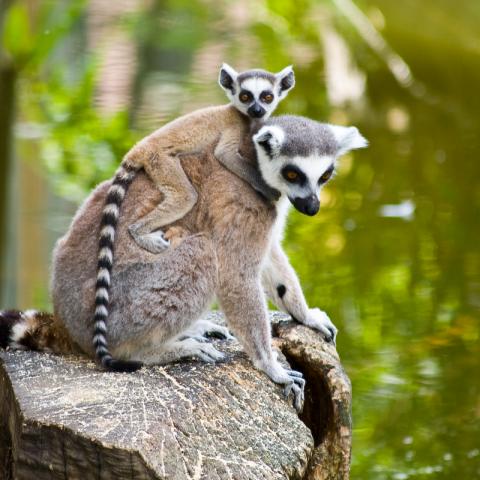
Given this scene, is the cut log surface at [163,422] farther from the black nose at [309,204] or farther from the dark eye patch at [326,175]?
the dark eye patch at [326,175]

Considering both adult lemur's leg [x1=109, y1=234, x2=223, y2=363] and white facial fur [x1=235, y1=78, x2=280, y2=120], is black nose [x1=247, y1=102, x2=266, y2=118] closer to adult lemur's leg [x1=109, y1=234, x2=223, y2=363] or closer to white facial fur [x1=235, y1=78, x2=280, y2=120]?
white facial fur [x1=235, y1=78, x2=280, y2=120]

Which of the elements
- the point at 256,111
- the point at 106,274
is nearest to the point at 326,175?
the point at 256,111

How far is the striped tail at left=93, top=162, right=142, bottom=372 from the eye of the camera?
4.03 m

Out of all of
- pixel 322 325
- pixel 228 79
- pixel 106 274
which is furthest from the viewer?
pixel 228 79

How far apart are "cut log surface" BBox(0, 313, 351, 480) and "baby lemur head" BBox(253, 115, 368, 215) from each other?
65 centimetres

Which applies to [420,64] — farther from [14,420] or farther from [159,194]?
[14,420]

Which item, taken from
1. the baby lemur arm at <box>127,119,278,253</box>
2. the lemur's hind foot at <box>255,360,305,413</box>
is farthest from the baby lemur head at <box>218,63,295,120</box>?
the lemur's hind foot at <box>255,360,305,413</box>

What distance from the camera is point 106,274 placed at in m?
4.10

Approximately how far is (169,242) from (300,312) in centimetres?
73

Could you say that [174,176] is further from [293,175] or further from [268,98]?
[268,98]

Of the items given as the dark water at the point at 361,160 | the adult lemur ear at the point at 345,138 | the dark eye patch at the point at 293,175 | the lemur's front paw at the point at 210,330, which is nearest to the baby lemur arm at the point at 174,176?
the dark eye patch at the point at 293,175

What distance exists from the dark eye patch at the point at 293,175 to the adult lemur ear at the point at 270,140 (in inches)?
2.7

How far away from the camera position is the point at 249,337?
13.7 feet

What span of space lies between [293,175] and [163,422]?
1.12m
